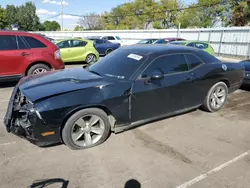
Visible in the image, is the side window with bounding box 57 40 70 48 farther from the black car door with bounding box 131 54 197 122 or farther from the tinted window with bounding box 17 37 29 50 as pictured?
the black car door with bounding box 131 54 197 122

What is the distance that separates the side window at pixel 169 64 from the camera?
13.3ft

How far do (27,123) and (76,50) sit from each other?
963cm

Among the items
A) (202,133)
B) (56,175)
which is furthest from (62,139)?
(202,133)

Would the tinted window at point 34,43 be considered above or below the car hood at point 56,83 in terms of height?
above

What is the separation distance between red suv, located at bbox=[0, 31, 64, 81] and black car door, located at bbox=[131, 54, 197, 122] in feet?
13.9

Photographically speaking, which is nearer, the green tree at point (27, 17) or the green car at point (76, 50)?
the green car at point (76, 50)

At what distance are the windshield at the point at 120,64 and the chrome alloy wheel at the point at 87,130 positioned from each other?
0.85 metres

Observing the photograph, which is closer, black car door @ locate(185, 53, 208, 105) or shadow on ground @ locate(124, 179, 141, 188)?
shadow on ground @ locate(124, 179, 141, 188)

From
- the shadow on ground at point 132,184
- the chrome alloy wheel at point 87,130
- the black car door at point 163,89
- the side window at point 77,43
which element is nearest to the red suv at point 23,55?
the chrome alloy wheel at point 87,130

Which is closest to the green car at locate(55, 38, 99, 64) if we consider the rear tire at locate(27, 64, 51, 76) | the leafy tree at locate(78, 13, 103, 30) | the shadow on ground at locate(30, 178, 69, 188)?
the rear tire at locate(27, 64, 51, 76)

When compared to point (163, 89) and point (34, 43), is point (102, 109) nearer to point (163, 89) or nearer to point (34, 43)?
point (163, 89)

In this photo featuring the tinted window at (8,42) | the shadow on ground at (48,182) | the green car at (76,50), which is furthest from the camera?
the green car at (76,50)

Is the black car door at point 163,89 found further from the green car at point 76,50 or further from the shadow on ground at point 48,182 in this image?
the green car at point 76,50

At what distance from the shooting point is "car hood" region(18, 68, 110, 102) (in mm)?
3307
